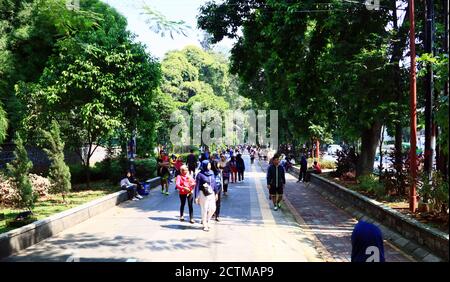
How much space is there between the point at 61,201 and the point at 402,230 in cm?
A: 1068

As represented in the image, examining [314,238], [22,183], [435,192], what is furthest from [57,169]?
[435,192]

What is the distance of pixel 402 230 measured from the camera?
1003 cm

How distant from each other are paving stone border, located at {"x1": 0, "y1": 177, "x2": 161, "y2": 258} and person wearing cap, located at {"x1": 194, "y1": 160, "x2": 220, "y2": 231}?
132 inches

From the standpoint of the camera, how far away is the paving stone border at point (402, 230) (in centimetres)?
810

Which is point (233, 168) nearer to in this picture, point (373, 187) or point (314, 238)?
point (373, 187)

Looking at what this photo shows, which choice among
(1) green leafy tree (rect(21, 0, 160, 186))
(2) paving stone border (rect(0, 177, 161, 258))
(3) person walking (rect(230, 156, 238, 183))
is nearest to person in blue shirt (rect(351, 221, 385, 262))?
(2) paving stone border (rect(0, 177, 161, 258))

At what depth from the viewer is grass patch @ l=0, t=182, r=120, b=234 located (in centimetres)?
1245

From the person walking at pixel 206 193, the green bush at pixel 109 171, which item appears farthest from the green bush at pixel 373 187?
the green bush at pixel 109 171

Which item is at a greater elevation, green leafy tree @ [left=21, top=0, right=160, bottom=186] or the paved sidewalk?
green leafy tree @ [left=21, top=0, right=160, bottom=186]

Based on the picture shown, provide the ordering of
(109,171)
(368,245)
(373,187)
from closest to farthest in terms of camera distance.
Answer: (368,245)
(373,187)
(109,171)

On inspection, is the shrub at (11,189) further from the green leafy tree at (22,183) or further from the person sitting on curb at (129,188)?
the person sitting on curb at (129,188)

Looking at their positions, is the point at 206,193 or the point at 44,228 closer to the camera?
the point at 44,228

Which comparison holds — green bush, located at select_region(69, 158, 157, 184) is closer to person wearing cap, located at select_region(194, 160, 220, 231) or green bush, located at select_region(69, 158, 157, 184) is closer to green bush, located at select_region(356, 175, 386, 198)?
person wearing cap, located at select_region(194, 160, 220, 231)
